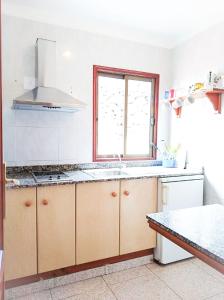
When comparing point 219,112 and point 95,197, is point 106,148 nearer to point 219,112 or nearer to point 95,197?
point 95,197

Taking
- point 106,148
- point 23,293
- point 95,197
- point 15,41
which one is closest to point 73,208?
point 95,197

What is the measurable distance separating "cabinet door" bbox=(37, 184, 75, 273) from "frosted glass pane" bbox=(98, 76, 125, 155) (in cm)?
94

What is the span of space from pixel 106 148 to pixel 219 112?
1283 mm

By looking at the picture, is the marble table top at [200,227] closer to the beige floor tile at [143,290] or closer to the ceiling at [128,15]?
the beige floor tile at [143,290]

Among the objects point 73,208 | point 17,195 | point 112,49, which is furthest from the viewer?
point 112,49

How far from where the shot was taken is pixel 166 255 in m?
2.37

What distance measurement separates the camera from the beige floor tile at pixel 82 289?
1.96 metres

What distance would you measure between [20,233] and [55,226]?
0.89 ft

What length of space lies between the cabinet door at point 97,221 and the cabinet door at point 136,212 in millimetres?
73

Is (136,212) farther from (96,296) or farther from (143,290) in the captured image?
(96,296)

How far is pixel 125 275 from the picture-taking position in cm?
223

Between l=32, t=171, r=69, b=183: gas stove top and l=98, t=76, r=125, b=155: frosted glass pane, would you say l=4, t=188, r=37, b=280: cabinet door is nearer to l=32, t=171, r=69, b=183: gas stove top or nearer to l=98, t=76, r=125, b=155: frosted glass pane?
l=32, t=171, r=69, b=183: gas stove top

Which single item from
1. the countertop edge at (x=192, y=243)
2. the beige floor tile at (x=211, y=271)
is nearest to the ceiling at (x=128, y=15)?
the countertop edge at (x=192, y=243)

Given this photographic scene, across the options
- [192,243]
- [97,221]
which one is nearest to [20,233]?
[97,221]
